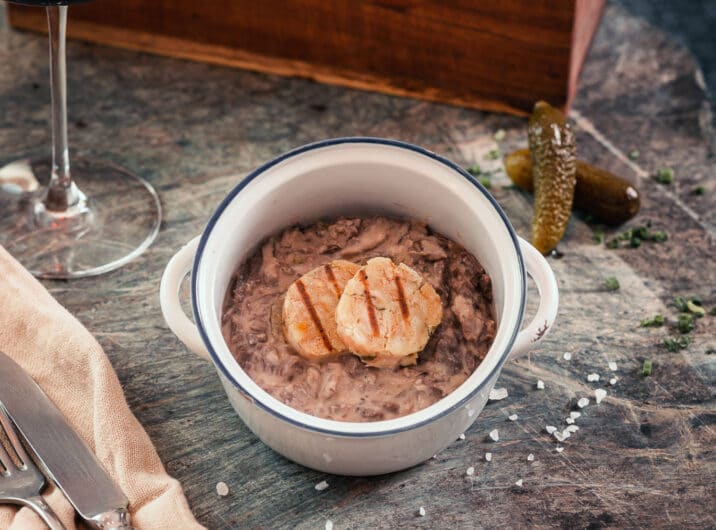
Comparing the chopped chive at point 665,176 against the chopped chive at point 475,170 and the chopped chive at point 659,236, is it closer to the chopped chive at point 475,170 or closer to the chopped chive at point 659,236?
the chopped chive at point 659,236

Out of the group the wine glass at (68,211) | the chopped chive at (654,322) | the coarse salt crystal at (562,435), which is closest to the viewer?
the coarse salt crystal at (562,435)

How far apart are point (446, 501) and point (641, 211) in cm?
106

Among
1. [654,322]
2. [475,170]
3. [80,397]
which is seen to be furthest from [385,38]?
[80,397]

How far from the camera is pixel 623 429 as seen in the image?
7.18 ft

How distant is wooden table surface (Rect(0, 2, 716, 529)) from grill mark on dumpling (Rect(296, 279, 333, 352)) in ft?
0.93

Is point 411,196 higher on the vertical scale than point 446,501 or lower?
higher

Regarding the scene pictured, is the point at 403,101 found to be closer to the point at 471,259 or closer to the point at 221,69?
the point at 221,69

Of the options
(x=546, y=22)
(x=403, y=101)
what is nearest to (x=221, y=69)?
(x=403, y=101)

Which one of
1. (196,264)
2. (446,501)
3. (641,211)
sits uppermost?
(196,264)

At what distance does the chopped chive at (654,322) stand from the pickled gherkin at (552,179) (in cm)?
29

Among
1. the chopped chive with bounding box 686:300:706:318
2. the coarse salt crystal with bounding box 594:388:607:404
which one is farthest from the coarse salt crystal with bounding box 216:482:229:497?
the chopped chive with bounding box 686:300:706:318

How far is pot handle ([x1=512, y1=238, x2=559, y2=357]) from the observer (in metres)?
1.93

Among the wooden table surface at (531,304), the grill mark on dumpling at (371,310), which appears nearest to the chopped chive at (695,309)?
the wooden table surface at (531,304)

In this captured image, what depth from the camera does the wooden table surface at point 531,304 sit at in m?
2.06
